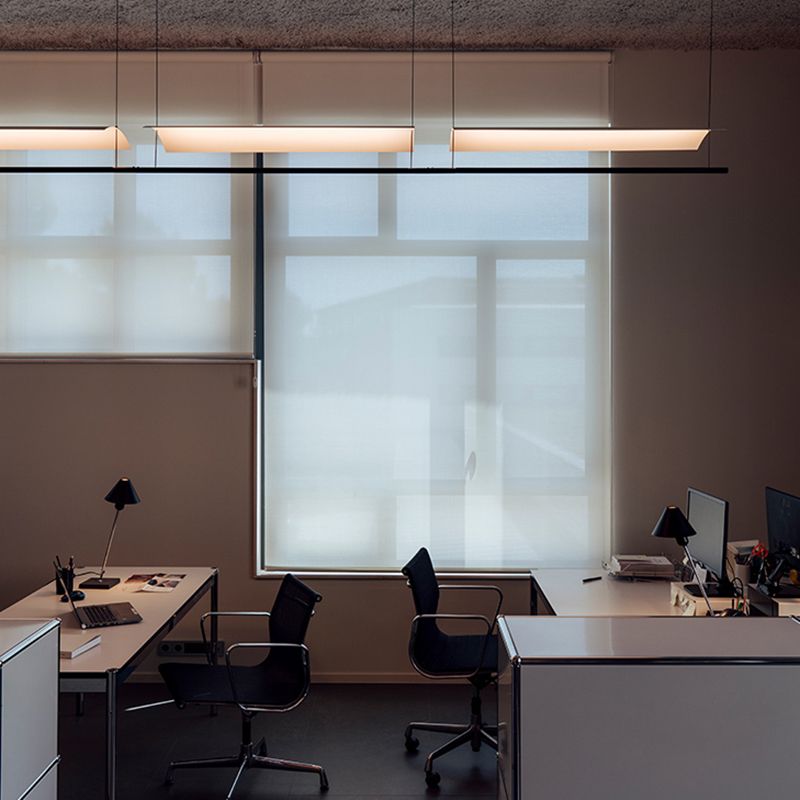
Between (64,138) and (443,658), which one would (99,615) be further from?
(64,138)

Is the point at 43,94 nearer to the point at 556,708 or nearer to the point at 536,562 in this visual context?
the point at 536,562

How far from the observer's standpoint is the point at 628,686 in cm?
192

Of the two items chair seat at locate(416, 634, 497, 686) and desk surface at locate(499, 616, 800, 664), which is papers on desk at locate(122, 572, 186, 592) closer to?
chair seat at locate(416, 634, 497, 686)

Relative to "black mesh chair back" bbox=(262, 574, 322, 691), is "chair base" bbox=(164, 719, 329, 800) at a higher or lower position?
lower

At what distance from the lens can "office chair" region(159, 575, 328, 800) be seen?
12.5 feet

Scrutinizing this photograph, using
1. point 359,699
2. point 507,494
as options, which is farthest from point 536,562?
point 359,699

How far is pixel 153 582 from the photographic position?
4.77 m

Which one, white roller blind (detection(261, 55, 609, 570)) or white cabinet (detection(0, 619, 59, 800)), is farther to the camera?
white roller blind (detection(261, 55, 609, 570))


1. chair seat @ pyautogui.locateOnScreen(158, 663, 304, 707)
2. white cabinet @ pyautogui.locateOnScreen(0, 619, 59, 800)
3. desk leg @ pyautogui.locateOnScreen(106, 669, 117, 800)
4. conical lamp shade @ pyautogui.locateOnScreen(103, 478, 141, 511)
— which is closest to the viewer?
white cabinet @ pyautogui.locateOnScreen(0, 619, 59, 800)

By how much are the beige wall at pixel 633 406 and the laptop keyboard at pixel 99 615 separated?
1.43m

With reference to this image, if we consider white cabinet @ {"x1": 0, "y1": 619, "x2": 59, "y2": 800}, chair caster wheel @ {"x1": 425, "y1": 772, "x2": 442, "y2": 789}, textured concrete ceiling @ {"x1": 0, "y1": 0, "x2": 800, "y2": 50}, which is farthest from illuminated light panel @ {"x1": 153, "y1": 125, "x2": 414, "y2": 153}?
chair caster wheel @ {"x1": 425, "y1": 772, "x2": 442, "y2": 789}

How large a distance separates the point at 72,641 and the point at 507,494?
288cm

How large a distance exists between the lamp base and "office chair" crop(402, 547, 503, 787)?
1702 millimetres

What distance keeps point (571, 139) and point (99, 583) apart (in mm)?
3406
